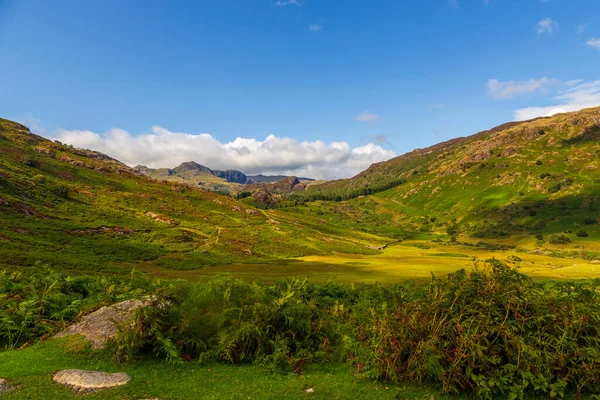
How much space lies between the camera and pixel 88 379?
14.0 m

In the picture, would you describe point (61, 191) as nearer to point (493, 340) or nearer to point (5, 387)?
point (5, 387)

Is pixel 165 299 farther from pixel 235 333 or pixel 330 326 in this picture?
pixel 330 326

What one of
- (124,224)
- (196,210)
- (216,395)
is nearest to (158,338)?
(216,395)

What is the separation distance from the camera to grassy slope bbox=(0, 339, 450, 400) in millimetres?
13164

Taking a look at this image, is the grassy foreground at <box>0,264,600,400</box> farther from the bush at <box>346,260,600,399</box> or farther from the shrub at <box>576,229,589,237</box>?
the shrub at <box>576,229,589,237</box>

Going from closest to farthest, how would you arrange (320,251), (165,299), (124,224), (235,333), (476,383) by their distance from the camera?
(476,383)
(235,333)
(165,299)
(124,224)
(320,251)

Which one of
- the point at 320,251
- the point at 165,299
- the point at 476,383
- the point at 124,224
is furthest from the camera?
Answer: the point at 320,251

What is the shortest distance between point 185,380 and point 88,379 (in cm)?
417

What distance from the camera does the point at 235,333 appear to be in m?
16.9

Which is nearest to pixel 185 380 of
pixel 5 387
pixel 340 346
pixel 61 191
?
pixel 5 387

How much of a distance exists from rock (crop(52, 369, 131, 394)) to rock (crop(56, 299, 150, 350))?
6.90ft

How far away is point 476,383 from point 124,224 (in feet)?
398

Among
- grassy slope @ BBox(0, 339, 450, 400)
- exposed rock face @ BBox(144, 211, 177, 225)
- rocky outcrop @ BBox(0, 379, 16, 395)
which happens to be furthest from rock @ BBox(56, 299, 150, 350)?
exposed rock face @ BBox(144, 211, 177, 225)

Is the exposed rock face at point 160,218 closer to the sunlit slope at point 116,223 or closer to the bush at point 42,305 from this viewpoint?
the sunlit slope at point 116,223
